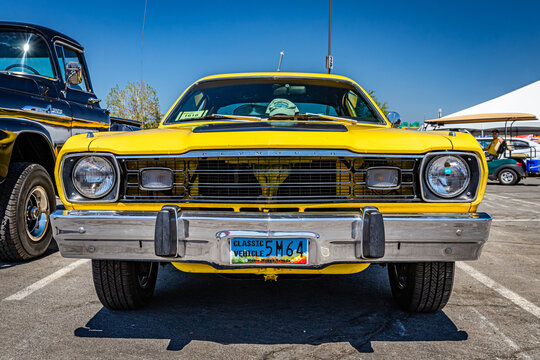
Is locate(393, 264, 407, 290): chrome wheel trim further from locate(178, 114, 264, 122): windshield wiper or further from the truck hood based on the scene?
locate(178, 114, 264, 122): windshield wiper

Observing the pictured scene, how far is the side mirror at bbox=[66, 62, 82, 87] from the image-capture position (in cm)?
490

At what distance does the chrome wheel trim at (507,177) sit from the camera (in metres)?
14.8

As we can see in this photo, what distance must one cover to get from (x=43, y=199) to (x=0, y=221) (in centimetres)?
60

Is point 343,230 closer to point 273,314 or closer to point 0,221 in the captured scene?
point 273,314

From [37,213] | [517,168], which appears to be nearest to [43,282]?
[37,213]

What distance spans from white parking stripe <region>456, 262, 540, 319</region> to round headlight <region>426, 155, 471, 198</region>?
3.82ft

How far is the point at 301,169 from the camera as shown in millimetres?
2498

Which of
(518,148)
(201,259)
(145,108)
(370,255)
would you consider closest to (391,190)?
A: (370,255)

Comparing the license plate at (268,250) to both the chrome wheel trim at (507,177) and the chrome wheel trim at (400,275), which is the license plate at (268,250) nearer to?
the chrome wheel trim at (400,275)

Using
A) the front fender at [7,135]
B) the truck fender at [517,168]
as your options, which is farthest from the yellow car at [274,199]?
the truck fender at [517,168]

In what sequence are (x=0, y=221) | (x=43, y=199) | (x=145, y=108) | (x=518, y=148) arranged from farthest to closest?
1. (x=145, y=108)
2. (x=518, y=148)
3. (x=43, y=199)
4. (x=0, y=221)

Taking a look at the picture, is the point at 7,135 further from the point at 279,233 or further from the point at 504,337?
the point at 504,337

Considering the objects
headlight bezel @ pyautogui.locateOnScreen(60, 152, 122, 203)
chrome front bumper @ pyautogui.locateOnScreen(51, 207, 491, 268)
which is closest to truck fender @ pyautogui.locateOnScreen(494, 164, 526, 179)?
chrome front bumper @ pyautogui.locateOnScreen(51, 207, 491, 268)

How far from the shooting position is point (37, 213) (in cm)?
447
